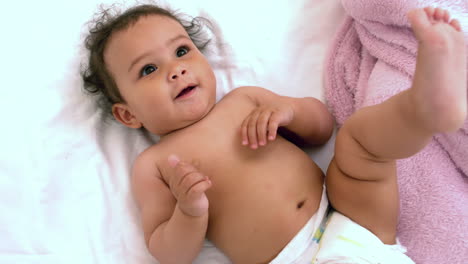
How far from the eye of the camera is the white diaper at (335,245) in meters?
0.84

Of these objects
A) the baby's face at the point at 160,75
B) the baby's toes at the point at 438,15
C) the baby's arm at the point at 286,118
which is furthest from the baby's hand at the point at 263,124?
the baby's toes at the point at 438,15

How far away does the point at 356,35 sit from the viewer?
1177 mm

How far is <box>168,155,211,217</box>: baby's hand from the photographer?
0.79 m

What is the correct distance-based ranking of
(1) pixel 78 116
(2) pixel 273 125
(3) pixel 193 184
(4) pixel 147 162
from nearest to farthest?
(3) pixel 193 184 → (2) pixel 273 125 → (4) pixel 147 162 → (1) pixel 78 116

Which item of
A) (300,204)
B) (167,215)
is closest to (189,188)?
(167,215)

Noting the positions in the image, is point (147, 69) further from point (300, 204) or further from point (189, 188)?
point (300, 204)

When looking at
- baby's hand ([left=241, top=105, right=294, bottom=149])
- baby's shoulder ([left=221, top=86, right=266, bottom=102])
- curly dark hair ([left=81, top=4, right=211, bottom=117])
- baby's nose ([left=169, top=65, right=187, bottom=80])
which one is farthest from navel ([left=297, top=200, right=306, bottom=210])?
curly dark hair ([left=81, top=4, right=211, bottom=117])

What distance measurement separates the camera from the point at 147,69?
3.34 ft

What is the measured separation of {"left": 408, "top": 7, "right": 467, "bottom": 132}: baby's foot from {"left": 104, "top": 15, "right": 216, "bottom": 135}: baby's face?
1.66 ft

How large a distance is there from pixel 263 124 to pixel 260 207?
18cm

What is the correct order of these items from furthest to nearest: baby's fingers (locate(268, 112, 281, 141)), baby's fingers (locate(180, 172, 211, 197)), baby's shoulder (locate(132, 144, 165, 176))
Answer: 1. baby's shoulder (locate(132, 144, 165, 176))
2. baby's fingers (locate(268, 112, 281, 141))
3. baby's fingers (locate(180, 172, 211, 197))

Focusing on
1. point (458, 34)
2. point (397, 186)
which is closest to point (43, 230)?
point (397, 186)

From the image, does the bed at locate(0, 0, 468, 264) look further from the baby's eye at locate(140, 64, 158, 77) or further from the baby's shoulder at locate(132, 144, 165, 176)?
the baby's eye at locate(140, 64, 158, 77)

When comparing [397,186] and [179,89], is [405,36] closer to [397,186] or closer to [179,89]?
[397,186]
